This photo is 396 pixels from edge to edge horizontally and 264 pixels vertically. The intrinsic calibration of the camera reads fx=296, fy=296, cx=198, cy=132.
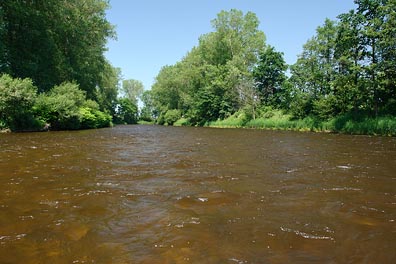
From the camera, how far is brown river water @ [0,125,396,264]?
3.21 metres

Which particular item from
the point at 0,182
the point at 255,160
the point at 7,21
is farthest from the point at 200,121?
the point at 0,182

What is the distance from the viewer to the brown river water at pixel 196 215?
3.21 m

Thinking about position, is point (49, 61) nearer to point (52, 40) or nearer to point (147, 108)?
point (52, 40)

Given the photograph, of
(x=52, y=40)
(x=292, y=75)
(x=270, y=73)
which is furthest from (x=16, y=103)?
(x=270, y=73)

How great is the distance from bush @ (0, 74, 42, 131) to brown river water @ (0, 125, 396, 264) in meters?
17.2

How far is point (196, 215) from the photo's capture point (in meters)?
4.44

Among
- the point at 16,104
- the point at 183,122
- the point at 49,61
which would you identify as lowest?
the point at 183,122

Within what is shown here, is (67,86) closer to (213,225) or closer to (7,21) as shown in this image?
(7,21)

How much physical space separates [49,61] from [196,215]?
36.1 meters

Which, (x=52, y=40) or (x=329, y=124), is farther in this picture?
(x=52, y=40)

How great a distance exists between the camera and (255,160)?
9.74 meters

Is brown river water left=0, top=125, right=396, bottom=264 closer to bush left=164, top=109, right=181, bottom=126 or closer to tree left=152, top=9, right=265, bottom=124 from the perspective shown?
tree left=152, top=9, right=265, bottom=124

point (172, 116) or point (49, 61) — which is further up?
point (49, 61)

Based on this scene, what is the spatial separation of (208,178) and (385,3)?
1055 inches
